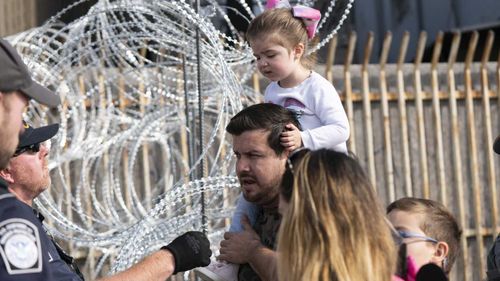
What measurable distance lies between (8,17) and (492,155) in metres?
4.07

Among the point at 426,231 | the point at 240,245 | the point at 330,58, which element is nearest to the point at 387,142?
the point at 330,58

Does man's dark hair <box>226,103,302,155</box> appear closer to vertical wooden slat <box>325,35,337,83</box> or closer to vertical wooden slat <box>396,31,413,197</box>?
vertical wooden slat <box>325,35,337,83</box>

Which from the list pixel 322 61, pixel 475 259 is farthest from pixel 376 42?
pixel 475 259

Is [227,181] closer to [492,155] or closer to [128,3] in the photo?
[128,3]

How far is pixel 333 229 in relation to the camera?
2627mm

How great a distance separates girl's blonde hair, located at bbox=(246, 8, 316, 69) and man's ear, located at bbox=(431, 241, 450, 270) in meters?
1.13

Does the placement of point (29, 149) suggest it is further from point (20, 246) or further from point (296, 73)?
point (20, 246)

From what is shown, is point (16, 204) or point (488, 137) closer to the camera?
point (16, 204)

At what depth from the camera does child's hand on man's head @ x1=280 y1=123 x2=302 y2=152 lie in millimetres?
3486

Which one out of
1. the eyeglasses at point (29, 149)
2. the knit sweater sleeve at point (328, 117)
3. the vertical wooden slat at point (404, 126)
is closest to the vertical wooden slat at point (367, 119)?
the vertical wooden slat at point (404, 126)

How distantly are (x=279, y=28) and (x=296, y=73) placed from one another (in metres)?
0.17

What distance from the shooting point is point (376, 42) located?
30.9ft

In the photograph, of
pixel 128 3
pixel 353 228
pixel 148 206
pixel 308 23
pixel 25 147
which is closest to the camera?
pixel 353 228

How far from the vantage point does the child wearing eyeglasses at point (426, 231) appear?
307cm
